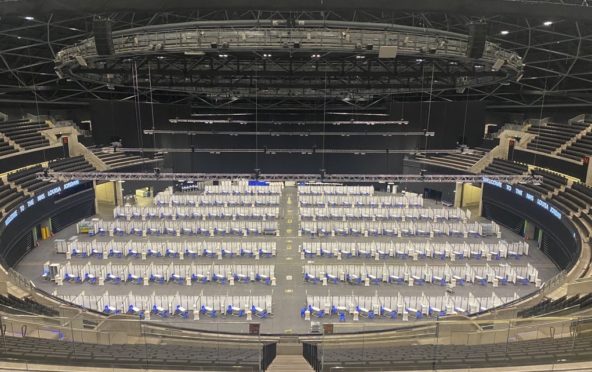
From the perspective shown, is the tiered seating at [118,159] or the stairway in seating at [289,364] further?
the tiered seating at [118,159]

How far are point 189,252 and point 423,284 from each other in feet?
40.8

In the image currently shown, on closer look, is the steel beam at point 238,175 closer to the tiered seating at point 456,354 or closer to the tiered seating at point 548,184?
the tiered seating at point 548,184

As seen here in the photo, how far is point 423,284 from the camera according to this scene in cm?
1922

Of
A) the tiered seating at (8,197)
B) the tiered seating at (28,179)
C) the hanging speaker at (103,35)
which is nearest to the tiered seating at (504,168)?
the hanging speaker at (103,35)

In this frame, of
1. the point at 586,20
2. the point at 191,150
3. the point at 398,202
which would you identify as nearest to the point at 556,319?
the point at 586,20

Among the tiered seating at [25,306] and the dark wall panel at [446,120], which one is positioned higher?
the dark wall panel at [446,120]

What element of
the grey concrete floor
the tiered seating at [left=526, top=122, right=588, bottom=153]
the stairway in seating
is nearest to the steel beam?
the grey concrete floor

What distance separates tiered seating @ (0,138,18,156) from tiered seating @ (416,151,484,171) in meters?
32.0

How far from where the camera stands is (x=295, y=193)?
3572cm

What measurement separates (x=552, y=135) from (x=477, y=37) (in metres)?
19.0

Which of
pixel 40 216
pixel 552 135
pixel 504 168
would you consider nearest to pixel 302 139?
pixel 504 168

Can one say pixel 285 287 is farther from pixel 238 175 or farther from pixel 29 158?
pixel 29 158

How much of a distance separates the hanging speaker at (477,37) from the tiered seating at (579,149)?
14.9 m

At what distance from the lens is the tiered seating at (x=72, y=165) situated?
28.7 meters
